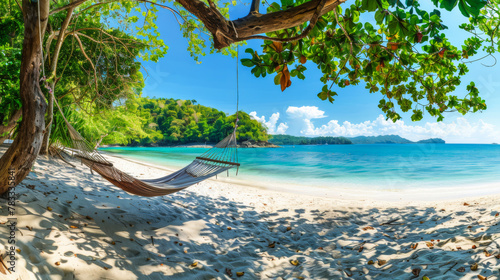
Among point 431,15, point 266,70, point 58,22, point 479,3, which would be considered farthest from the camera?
point 58,22

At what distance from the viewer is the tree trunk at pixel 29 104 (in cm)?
142

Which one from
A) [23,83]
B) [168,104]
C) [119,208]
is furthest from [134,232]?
[168,104]

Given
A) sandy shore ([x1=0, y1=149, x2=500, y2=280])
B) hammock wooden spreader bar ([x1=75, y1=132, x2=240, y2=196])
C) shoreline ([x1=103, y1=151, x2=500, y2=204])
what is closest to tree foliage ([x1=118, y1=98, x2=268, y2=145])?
shoreline ([x1=103, y1=151, x2=500, y2=204])

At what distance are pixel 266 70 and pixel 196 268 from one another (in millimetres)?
1273

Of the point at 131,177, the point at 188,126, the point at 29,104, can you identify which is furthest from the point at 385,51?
the point at 188,126

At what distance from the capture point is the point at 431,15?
129cm

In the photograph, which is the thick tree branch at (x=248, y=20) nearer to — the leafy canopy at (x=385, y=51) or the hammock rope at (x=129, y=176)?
the leafy canopy at (x=385, y=51)

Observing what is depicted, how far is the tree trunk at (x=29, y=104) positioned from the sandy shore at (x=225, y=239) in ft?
0.87

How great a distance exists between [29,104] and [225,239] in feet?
5.34

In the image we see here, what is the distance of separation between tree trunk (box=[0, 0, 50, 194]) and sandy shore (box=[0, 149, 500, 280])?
0.27 m

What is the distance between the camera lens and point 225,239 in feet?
6.31

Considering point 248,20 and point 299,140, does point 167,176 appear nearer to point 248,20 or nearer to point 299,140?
point 248,20

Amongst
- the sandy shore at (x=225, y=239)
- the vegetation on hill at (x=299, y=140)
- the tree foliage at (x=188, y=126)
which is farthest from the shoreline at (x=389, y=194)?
the vegetation on hill at (x=299, y=140)

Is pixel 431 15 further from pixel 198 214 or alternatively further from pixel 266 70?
pixel 198 214
